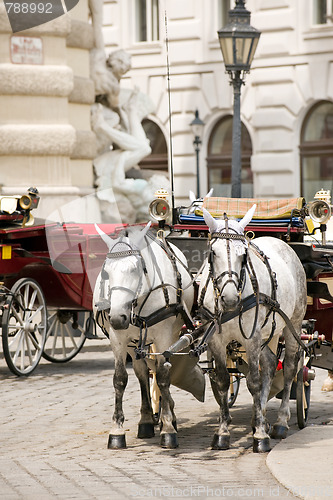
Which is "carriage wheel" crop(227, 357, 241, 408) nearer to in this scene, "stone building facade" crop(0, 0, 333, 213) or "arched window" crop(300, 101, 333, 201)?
"stone building facade" crop(0, 0, 333, 213)

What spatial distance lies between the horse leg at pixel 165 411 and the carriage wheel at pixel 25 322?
10.7ft

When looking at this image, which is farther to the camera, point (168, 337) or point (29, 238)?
point (29, 238)

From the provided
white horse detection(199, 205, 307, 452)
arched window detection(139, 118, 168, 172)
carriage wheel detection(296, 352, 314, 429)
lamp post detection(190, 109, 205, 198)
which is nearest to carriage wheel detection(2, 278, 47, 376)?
carriage wheel detection(296, 352, 314, 429)

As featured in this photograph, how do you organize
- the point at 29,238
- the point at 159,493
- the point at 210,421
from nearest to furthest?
the point at 159,493, the point at 210,421, the point at 29,238

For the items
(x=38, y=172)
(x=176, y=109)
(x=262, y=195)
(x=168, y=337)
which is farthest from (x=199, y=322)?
(x=176, y=109)

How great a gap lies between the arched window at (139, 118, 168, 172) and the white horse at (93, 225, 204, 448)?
866 inches

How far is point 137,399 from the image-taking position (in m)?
10.1

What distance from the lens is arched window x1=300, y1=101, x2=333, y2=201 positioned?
28.1 metres

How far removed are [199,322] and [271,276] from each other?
2.19 ft

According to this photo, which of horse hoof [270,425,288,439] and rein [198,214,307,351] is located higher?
rein [198,214,307,351]

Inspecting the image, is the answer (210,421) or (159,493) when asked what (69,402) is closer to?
(210,421)

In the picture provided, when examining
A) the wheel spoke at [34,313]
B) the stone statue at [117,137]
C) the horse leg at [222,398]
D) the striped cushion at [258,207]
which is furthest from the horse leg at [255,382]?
the stone statue at [117,137]

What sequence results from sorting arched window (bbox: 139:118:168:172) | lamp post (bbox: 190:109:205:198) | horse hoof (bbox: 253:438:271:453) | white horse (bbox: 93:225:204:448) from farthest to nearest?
arched window (bbox: 139:118:168:172), lamp post (bbox: 190:109:205:198), horse hoof (bbox: 253:438:271:453), white horse (bbox: 93:225:204:448)

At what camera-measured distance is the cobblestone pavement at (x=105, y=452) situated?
6.69 meters
